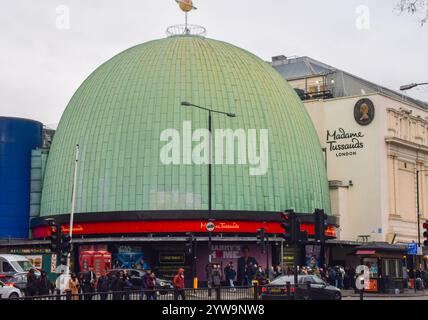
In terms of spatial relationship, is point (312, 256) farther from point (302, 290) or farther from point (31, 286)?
point (31, 286)

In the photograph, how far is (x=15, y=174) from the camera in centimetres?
7281

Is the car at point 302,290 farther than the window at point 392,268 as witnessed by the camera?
No

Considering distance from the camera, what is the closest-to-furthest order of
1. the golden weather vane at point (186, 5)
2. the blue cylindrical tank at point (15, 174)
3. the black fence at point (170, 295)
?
1. the black fence at point (170, 295)
2. the blue cylindrical tank at point (15, 174)
3. the golden weather vane at point (186, 5)

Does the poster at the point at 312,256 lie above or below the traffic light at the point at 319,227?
below

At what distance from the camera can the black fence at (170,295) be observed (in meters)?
25.4

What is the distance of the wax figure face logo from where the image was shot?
63562 millimetres

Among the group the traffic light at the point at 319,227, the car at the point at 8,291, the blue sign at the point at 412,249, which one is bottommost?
the car at the point at 8,291

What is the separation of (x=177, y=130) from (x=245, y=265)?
12.3 m

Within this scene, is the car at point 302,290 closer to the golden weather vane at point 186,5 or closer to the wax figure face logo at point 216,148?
the wax figure face logo at point 216,148

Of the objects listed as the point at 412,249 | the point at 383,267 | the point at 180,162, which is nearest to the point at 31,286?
the point at 180,162

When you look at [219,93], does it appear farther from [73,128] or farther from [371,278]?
[371,278]

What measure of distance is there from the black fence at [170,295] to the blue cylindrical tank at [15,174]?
1682 inches

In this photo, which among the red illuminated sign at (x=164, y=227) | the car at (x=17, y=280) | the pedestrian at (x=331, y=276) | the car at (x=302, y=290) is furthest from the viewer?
the red illuminated sign at (x=164, y=227)

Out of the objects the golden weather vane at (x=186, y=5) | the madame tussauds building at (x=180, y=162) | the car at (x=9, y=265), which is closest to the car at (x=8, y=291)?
the car at (x=9, y=265)
